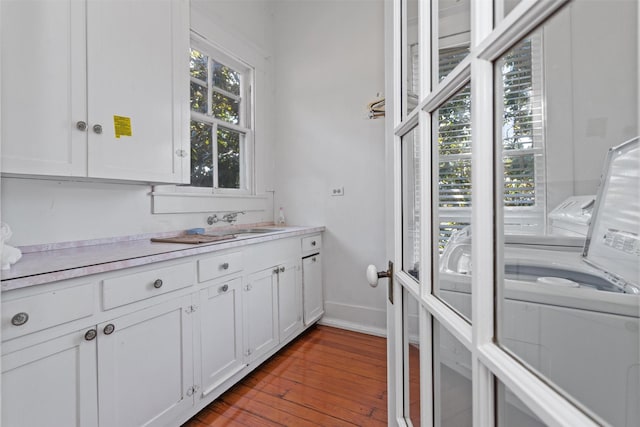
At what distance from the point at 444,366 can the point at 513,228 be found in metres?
0.30

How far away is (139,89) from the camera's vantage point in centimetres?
154

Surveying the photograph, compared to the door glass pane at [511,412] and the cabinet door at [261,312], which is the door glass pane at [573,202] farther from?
the cabinet door at [261,312]

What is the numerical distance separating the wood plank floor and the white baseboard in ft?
0.66

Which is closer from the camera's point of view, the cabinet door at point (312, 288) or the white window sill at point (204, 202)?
the white window sill at point (204, 202)

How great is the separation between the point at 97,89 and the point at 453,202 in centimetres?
159

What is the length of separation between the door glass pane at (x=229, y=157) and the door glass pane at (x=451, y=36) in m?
2.24

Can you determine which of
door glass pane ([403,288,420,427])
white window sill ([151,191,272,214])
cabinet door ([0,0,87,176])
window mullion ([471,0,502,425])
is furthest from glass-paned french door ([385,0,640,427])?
white window sill ([151,191,272,214])

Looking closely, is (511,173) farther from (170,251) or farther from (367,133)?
(367,133)

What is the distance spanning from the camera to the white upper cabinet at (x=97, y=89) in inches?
44.8

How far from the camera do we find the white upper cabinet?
114cm

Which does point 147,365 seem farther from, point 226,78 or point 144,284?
point 226,78

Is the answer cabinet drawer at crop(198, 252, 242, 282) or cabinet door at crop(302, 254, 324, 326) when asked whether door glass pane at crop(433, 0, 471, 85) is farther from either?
cabinet door at crop(302, 254, 324, 326)

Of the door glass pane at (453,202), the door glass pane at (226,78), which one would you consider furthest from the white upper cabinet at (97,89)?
the door glass pane at (453,202)

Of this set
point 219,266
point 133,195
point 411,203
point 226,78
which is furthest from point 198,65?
point 411,203
